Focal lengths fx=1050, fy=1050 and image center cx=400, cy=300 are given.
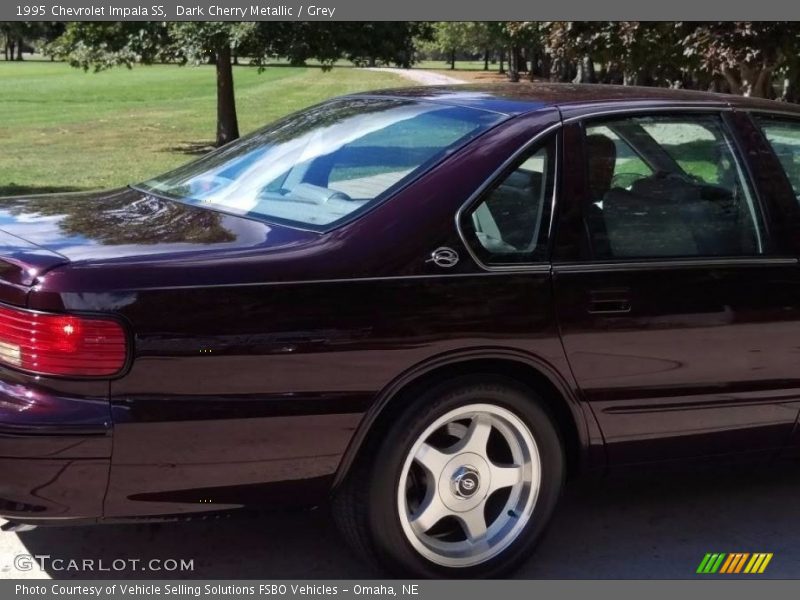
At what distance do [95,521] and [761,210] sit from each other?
2571mm

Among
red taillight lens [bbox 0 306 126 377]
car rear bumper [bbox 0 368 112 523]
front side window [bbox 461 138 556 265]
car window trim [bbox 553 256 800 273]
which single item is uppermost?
front side window [bbox 461 138 556 265]

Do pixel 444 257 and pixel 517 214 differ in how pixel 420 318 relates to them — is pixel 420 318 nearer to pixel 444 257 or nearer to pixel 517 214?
pixel 444 257

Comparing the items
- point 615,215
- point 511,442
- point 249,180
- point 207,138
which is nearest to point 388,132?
point 249,180

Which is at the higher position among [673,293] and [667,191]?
[667,191]

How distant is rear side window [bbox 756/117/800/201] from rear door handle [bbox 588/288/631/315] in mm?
1000

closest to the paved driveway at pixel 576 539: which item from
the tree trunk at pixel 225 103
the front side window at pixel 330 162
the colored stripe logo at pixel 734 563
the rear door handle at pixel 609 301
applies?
the colored stripe logo at pixel 734 563

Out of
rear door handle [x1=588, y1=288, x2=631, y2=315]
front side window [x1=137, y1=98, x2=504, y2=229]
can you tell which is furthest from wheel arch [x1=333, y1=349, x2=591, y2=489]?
front side window [x1=137, y1=98, x2=504, y2=229]

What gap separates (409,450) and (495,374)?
1.22 ft

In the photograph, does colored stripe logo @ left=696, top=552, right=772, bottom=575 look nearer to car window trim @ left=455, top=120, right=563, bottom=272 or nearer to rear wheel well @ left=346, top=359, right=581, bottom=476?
rear wheel well @ left=346, top=359, right=581, bottom=476

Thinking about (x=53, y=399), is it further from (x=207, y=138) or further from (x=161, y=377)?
(x=207, y=138)

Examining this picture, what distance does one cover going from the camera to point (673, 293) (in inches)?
141

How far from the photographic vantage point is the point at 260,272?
9.96 feet

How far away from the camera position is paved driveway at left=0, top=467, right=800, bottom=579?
364 centimetres

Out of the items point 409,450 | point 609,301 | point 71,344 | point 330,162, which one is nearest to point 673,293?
point 609,301
